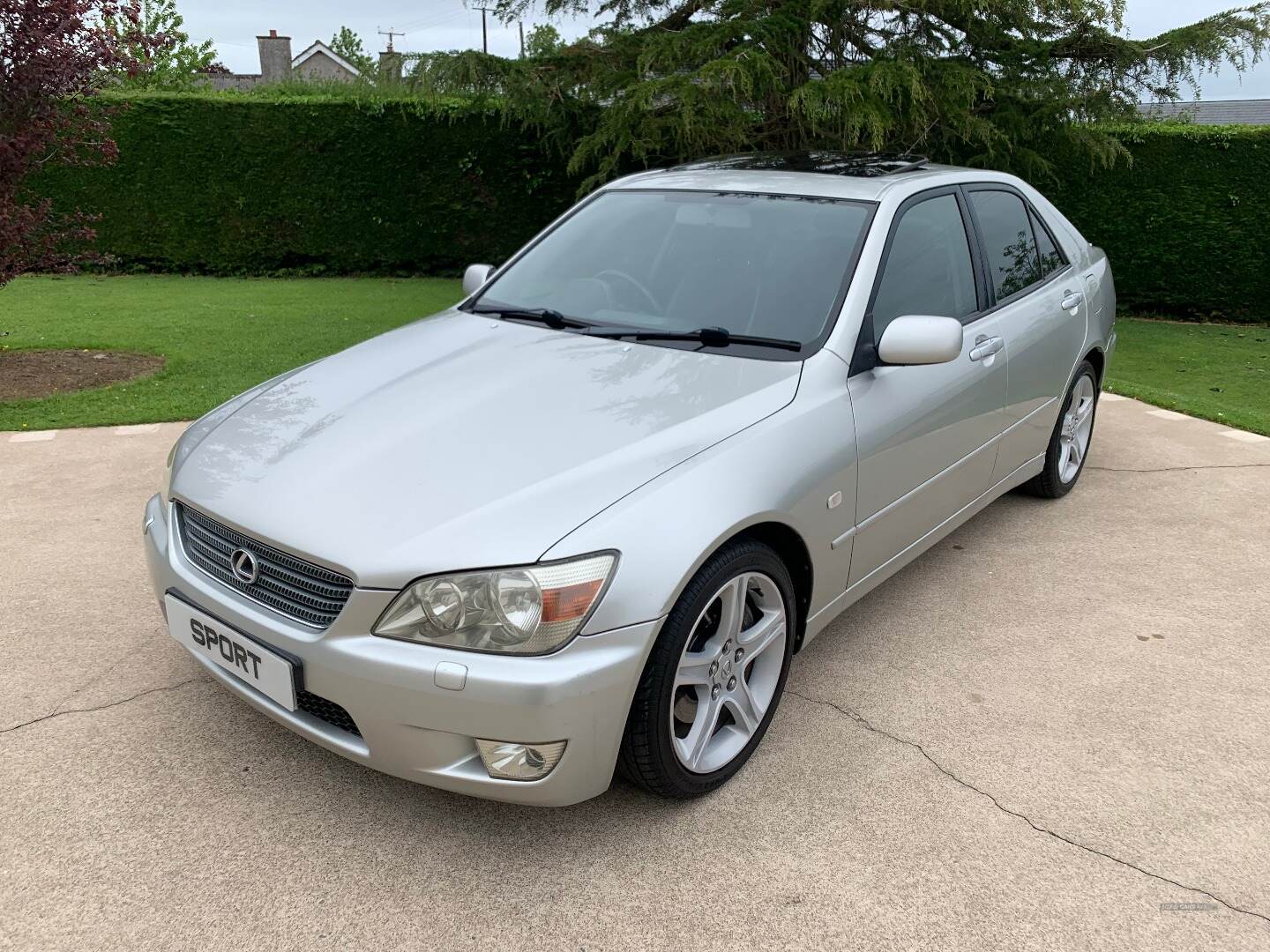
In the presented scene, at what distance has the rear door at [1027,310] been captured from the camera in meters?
3.92

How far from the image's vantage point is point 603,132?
9.65m

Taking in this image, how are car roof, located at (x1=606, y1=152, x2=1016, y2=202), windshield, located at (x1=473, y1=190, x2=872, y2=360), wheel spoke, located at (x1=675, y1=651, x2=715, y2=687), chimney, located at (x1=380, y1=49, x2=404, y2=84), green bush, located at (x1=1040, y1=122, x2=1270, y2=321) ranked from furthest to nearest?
green bush, located at (x1=1040, y1=122, x2=1270, y2=321)
chimney, located at (x1=380, y1=49, x2=404, y2=84)
car roof, located at (x1=606, y1=152, x2=1016, y2=202)
windshield, located at (x1=473, y1=190, x2=872, y2=360)
wheel spoke, located at (x1=675, y1=651, x2=715, y2=687)

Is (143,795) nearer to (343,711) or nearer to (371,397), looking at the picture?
(343,711)

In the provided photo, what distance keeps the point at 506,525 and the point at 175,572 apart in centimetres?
102

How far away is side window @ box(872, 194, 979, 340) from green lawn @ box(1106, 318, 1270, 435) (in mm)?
3627

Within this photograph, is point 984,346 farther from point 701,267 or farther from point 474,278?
point 474,278

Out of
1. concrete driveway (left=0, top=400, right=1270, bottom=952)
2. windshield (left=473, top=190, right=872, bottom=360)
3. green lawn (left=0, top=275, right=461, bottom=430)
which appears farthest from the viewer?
green lawn (left=0, top=275, right=461, bottom=430)

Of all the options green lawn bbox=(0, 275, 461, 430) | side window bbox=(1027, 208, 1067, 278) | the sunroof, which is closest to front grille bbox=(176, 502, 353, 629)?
the sunroof

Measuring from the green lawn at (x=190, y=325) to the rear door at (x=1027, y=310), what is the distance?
469 centimetres

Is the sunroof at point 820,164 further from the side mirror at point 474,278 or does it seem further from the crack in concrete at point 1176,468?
the crack in concrete at point 1176,468

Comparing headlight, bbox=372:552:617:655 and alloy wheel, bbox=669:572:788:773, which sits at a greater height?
headlight, bbox=372:552:617:655

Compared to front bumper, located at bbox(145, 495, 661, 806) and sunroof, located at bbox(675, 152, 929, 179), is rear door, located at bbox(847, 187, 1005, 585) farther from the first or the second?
front bumper, located at bbox(145, 495, 661, 806)

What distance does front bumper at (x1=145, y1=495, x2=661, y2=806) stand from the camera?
6.89ft

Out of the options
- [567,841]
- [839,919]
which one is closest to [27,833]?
[567,841]
